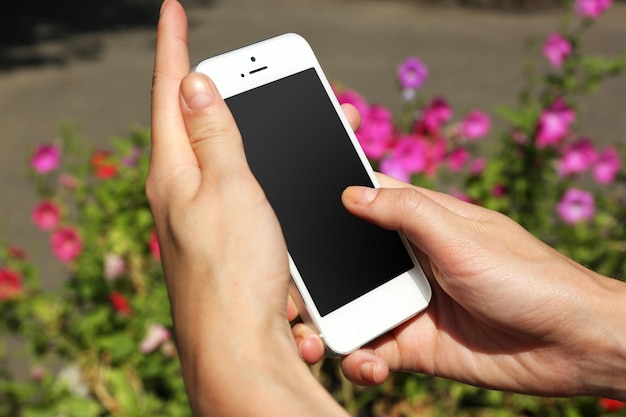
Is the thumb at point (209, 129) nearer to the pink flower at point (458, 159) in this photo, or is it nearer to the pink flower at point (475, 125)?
the pink flower at point (458, 159)

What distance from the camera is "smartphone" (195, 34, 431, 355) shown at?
1327 mm

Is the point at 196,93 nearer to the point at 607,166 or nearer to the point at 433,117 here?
the point at 433,117

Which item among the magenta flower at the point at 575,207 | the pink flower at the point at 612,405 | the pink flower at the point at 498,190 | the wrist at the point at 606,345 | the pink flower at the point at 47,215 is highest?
the pink flower at the point at 47,215

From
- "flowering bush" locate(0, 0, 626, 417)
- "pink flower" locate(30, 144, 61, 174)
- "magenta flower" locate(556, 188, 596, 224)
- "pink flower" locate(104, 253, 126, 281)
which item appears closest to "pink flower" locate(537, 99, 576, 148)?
"flowering bush" locate(0, 0, 626, 417)

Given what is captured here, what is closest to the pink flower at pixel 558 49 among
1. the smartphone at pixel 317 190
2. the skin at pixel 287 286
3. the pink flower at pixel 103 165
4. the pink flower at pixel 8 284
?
the skin at pixel 287 286

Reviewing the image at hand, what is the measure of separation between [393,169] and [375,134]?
0.13m

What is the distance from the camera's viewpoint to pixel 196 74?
1198mm

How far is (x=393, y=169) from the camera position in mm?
2008

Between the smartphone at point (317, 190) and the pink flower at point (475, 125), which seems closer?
the smartphone at point (317, 190)

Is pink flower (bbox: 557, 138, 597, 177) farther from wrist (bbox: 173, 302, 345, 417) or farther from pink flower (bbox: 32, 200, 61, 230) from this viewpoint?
pink flower (bbox: 32, 200, 61, 230)

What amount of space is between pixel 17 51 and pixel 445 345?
17.3 ft

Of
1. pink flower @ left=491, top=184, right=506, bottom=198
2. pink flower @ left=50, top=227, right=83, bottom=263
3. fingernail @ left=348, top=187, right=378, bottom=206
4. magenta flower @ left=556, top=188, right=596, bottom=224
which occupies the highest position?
pink flower @ left=50, top=227, right=83, bottom=263

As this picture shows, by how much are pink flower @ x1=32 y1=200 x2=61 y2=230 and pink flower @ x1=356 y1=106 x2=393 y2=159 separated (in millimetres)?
1124

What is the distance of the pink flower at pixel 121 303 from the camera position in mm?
1982
